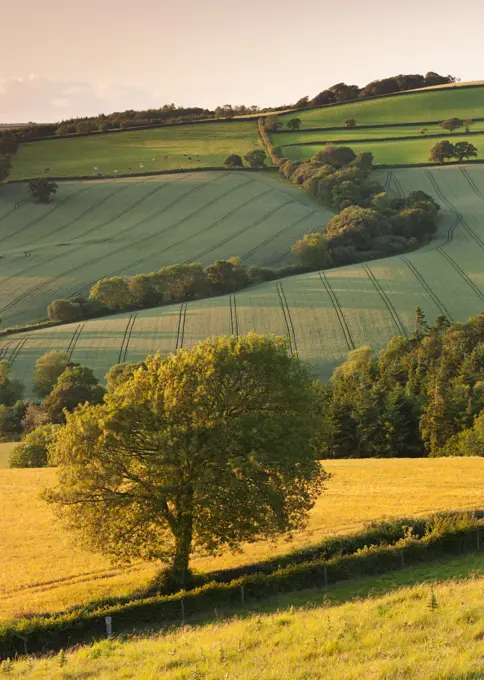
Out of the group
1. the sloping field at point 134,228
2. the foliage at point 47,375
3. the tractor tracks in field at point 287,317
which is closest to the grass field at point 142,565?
the foliage at point 47,375

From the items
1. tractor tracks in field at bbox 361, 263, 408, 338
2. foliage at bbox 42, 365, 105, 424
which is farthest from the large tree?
tractor tracks in field at bbox 361, 263, 408, 338

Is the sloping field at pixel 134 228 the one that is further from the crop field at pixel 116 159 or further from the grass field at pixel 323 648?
the grass field at pixel 323 648

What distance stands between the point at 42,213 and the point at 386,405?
373 ft

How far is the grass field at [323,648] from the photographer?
1523 cm

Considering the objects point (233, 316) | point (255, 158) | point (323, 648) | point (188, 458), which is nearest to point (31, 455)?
point (233, 316)

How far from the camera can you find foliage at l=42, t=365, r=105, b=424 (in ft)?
295

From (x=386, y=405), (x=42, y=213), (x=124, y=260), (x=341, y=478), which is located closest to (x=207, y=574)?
(x=341, y=478)

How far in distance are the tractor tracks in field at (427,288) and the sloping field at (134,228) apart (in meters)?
24.4

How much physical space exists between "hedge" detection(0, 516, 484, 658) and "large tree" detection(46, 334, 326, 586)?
2.34m

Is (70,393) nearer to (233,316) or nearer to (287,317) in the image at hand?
(233,316)

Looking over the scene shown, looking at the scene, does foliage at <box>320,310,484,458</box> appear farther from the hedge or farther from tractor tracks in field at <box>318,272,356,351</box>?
the hedge

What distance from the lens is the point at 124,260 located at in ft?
468

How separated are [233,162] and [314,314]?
8374 cm

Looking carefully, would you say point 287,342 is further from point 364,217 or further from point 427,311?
Answer: point 364,217
